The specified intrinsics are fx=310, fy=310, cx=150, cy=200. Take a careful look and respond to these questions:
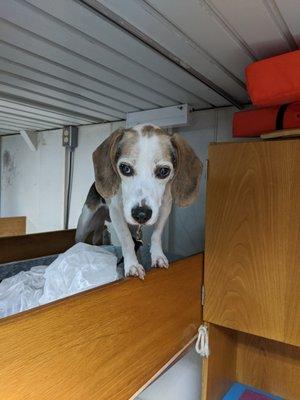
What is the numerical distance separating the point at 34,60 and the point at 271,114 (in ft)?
2.73

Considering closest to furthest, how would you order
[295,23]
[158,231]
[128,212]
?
1. [128,212]
2. [295,23]
3. [158,231]

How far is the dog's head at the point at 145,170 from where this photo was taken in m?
0.68

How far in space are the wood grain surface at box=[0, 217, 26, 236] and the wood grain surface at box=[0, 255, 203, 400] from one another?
1.87 meters

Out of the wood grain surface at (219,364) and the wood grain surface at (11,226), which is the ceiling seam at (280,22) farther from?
the wood grain surface at (11,226)

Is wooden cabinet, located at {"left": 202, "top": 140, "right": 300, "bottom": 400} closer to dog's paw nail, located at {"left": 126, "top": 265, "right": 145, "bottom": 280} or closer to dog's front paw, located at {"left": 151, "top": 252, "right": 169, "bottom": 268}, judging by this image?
dog's front paw, located at {"left": 151, "top": 252, "right": 169, "bottom": 268}

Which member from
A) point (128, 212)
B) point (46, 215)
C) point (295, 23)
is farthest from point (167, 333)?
point (46, 215)

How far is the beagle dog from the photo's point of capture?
2.26 feet

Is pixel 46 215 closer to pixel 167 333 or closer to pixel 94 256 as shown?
pixel 94 256

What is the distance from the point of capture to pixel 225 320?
1.07 meters

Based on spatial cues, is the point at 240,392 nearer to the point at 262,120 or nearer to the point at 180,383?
the point at 180,383

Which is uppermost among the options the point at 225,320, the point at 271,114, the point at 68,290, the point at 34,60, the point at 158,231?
the point at 34,60

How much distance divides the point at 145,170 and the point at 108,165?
126 millimetres

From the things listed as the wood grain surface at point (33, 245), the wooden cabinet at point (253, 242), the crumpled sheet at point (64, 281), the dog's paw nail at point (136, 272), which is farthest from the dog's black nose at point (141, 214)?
the wood grain surface at point (33, 245)

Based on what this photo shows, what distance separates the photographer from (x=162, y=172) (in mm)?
736
